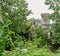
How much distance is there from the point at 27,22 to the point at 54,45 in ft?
9.64

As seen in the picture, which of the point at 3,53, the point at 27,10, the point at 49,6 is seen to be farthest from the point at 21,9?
the point at 3,53

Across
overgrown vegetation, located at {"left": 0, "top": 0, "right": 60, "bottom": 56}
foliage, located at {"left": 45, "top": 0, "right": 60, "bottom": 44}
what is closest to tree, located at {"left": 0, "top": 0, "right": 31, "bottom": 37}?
overgrown vegetation, located at {"left": 0, "top": 0, "right": 60, "bottom": 56}

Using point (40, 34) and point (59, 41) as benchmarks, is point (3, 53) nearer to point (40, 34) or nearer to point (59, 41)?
point (59, 41)

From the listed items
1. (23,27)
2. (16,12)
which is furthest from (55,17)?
(16,12)

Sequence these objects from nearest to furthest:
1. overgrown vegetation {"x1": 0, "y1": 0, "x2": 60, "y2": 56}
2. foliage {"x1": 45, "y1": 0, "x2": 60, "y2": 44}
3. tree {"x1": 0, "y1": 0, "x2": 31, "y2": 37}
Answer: overgrown vegetation {"x1": 0, "y1": 0, "x2": 60, "y2": 56}
tree {"x1": 0, "y1": 0, "x2": 31, "y2": 37}
foliage {"x1": 45, "y1": 0, "x2": 60, "y2": 44}

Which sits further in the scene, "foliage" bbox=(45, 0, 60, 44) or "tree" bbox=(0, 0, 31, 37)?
"foliage" bbox=(45, 0, 60, 44)

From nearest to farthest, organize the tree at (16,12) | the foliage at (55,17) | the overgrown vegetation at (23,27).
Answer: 1. the overgrown vegetation at (23,27)
2. the tree at (16,12)
3. the foliage at (55,17)

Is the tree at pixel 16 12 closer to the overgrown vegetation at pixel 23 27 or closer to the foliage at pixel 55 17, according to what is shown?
the overgrown vegetation at pixel 23 27

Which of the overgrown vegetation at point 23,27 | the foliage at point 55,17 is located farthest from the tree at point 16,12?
the foliage at point 55,17

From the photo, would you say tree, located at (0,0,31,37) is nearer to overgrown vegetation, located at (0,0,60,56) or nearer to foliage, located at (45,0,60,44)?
overgrown vegetation, located at (0,0,60,56)

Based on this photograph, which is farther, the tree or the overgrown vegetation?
the tree

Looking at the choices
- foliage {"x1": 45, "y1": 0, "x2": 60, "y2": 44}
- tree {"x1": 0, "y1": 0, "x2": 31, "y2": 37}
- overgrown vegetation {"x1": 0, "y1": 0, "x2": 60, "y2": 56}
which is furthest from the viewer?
foliage {"x1": 45, "y1": 0, "x2": 60, "y2": 44}

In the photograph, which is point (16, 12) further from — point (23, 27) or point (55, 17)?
point (55, 17)

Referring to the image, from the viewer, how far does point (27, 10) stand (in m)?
11.3
